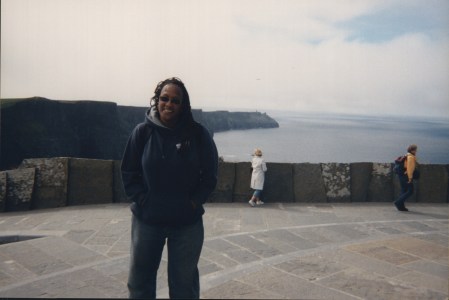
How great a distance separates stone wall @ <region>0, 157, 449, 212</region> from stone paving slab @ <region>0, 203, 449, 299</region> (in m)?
0.41

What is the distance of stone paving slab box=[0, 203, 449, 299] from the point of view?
3.50 metres

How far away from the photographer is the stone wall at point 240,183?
22.4 ft

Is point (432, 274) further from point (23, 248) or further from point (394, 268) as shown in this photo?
point (23, 248)

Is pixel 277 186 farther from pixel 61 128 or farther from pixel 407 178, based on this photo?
pixel 61 128

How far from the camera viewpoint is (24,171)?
677cm

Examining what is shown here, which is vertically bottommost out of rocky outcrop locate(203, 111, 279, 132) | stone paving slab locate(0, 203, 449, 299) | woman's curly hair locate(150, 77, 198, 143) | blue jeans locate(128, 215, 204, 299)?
stone paving slab locate(0, 203, 449, 299)

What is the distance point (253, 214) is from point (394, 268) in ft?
9.44

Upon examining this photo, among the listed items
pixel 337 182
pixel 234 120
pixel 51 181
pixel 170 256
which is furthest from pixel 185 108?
pixel 234 120

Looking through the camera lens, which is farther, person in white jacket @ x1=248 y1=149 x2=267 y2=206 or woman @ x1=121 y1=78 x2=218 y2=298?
person in white jacket @ x1=248 y1=149 x2=267 y2=206

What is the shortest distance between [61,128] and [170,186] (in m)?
49.3

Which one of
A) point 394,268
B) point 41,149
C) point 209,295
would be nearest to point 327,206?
point 394,268

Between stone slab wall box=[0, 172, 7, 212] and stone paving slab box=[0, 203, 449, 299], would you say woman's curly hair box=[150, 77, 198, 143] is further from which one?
stone slab wall box=[0, 172, 7, 212]

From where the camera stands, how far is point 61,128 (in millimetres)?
46750

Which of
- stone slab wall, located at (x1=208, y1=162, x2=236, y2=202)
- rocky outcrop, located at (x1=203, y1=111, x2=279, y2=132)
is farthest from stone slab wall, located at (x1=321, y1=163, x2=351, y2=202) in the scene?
rocky outcrop, located at (x1=203, y1=111, x2=279, y2=132)
